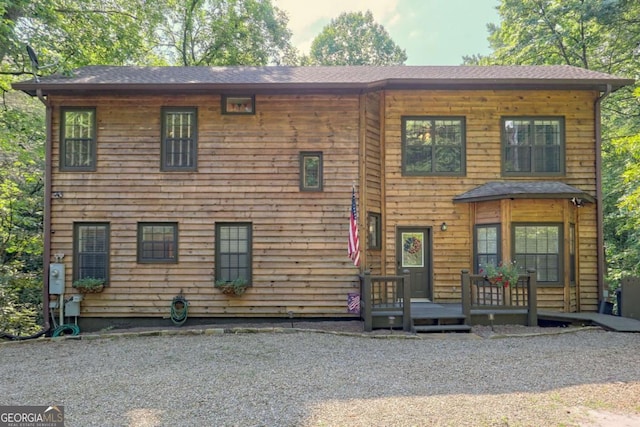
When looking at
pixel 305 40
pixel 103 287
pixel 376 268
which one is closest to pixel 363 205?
pixel 376 268

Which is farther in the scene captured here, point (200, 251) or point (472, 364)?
point (200, 251)

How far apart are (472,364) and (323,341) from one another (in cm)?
263

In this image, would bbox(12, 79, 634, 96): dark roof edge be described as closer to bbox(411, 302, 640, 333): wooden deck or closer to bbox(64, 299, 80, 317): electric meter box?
bbox(64, 299, 80, 317): electric meter box

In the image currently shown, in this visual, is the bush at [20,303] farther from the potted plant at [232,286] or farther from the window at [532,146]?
the window at [532,146]

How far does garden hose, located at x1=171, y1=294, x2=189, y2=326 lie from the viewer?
345 inches

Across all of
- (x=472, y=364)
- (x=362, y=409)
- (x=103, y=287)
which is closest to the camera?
(x=362, y=409)

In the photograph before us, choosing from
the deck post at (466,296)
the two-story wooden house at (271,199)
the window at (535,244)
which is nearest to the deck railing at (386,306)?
the two-story wooden house at (271,199)

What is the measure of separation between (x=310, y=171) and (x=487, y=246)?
15.1 feet

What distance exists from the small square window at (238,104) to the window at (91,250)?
3.95 metres

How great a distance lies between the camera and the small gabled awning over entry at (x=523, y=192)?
27.8 feet

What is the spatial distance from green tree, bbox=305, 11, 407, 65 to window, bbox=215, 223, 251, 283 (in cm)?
2729

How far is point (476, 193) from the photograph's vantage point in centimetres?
911

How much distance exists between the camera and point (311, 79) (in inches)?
362

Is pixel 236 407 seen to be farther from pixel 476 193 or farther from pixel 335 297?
pixel 476 193
